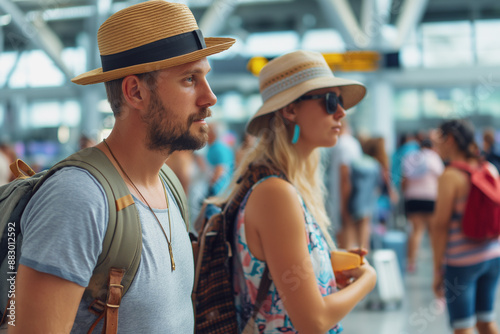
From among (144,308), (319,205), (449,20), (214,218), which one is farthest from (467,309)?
(449,20)

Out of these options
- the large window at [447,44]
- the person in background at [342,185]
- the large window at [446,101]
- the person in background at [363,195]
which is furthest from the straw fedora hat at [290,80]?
the large window at [447,44]

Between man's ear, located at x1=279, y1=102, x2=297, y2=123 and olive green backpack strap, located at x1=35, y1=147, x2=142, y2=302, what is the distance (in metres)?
0.95

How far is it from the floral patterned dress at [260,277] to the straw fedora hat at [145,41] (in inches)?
25.2

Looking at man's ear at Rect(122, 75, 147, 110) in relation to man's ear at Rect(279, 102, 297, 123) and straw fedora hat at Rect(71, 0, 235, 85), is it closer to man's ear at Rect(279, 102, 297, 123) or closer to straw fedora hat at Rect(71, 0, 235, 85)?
straw fedora hat at Rect(71, 0, 235, 85)

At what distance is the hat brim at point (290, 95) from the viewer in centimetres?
185

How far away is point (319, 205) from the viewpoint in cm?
204

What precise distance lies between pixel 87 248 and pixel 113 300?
135mm

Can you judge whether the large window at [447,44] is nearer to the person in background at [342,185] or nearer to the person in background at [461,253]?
the person in background at [342,185]

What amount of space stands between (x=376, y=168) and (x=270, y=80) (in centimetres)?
470

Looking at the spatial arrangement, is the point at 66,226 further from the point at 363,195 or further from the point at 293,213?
the point at 363,195

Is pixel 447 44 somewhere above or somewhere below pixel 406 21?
below

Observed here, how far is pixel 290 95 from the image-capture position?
6.13 ft

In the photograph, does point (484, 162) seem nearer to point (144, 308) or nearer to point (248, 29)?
point (144, 308)

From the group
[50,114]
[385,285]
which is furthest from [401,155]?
[50,114]
